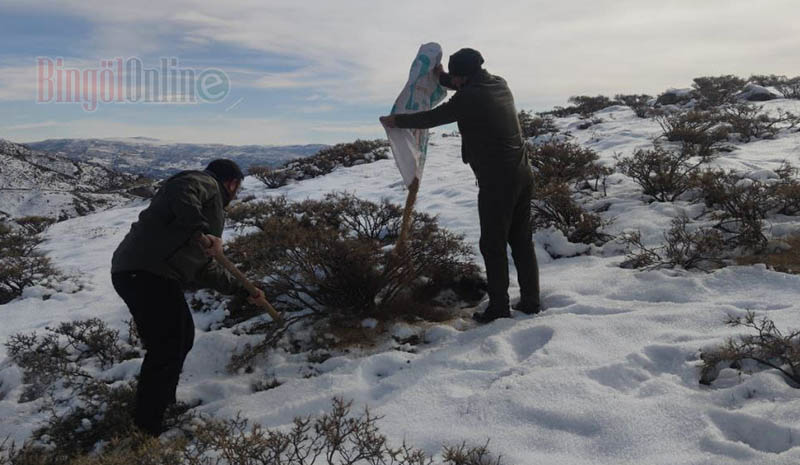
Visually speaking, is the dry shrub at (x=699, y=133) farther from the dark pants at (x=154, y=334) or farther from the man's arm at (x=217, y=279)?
the dark pants at (x=154, y=334)

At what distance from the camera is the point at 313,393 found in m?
2.90

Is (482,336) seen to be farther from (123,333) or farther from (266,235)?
(123,333)

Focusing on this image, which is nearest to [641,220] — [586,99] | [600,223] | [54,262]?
[600,223]

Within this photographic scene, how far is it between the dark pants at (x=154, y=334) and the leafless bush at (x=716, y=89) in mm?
14258

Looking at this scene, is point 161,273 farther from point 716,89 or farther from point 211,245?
point 716,89

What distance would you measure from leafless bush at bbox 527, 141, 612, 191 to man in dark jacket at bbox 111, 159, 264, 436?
14.7ft

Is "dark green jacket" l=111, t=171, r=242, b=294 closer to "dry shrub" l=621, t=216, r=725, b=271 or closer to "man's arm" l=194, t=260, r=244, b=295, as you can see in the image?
"man's arm" l=194, t=260, r=244, b=295

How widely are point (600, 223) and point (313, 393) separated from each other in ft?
11.8

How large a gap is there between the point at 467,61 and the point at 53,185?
2481 cm

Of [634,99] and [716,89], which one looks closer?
[716,89]

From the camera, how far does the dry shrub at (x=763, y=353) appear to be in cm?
233

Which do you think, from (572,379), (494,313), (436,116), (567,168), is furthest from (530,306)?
(567,168)

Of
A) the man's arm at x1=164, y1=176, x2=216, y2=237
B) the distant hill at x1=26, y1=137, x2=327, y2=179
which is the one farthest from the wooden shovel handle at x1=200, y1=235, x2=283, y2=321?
the distant hill at x1=26, y1=137, x2=327, y2=179

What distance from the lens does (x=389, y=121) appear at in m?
3.52
